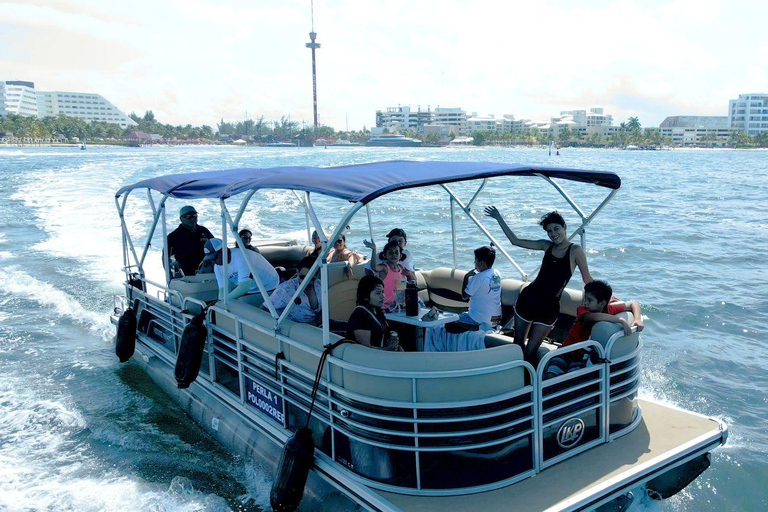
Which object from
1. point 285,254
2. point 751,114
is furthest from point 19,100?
point 285,254

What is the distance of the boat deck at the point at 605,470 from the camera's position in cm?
374

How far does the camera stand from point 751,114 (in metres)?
153

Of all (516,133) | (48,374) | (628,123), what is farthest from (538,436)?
(628,123)

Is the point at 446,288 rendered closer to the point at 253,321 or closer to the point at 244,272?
the point at 244,272

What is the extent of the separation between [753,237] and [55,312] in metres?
16.8

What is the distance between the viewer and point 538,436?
159 inches

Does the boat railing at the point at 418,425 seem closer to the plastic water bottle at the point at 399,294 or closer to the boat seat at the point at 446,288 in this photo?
the plastic water bottle at the point at 399,294

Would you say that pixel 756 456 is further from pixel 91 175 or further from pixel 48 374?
pixel 91 175

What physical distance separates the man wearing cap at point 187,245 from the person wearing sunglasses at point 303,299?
99.3 inches

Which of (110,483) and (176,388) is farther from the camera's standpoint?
(176,388)

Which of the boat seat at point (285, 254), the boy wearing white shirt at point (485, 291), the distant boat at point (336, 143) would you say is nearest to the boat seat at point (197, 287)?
the boat seat at point (285, 254)

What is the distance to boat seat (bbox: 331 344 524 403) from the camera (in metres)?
3.77

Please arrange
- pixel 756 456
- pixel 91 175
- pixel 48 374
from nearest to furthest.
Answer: pixel 756 456 → pixel 48 374 → pixel 91 175

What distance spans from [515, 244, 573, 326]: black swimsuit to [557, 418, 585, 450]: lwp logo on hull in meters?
0.72
